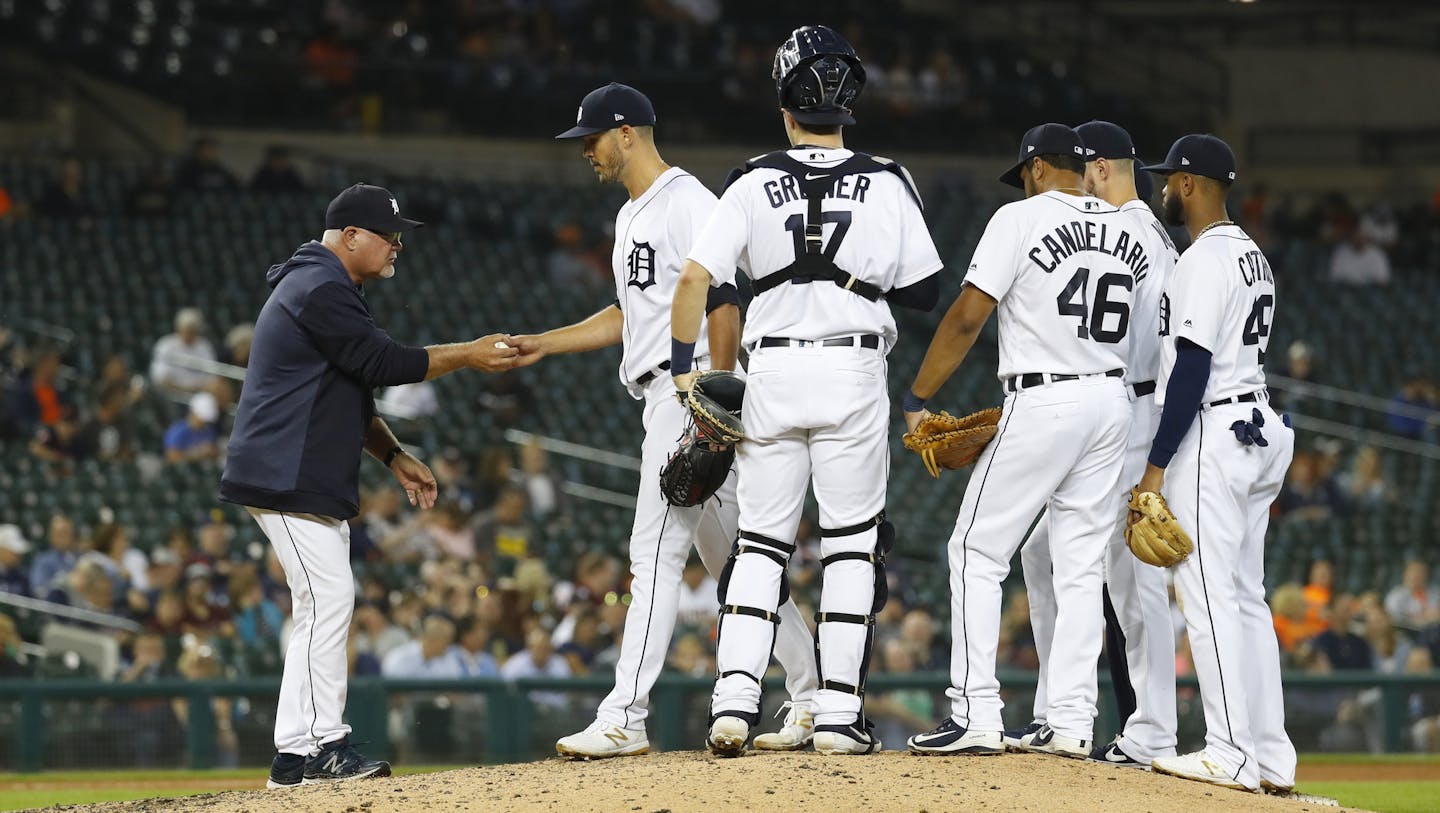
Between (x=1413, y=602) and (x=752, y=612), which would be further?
(x=1413, y=602)

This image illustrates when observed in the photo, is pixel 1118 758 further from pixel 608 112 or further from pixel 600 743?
pixel 608 112

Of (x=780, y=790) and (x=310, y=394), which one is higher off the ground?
(x=310, y=394)

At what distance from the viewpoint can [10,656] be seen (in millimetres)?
10125

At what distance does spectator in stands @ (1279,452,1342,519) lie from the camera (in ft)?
45.9

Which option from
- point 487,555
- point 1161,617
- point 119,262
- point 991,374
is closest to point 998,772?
point 1161,617

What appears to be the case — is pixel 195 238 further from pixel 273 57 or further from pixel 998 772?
pixel 998 772

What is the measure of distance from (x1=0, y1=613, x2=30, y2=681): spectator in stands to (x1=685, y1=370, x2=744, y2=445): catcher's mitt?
20.8 ft

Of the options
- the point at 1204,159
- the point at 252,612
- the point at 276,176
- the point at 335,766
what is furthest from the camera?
the point at 276,176

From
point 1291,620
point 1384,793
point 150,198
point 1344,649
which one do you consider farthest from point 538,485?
point 1384,793

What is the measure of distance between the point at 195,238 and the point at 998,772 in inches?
498

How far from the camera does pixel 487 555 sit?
39.2 feet

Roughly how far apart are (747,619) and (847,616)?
30cm

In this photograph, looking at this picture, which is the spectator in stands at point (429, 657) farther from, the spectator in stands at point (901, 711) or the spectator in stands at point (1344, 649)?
the spectator in stands at point (1344, 649)

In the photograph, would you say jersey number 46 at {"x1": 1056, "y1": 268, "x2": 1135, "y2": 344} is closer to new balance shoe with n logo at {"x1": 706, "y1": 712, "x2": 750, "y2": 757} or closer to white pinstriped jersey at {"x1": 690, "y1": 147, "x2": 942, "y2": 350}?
white pinstriped jersey at {"x1": 690, "y1": 147, "x2": 942, "y2": 350}
